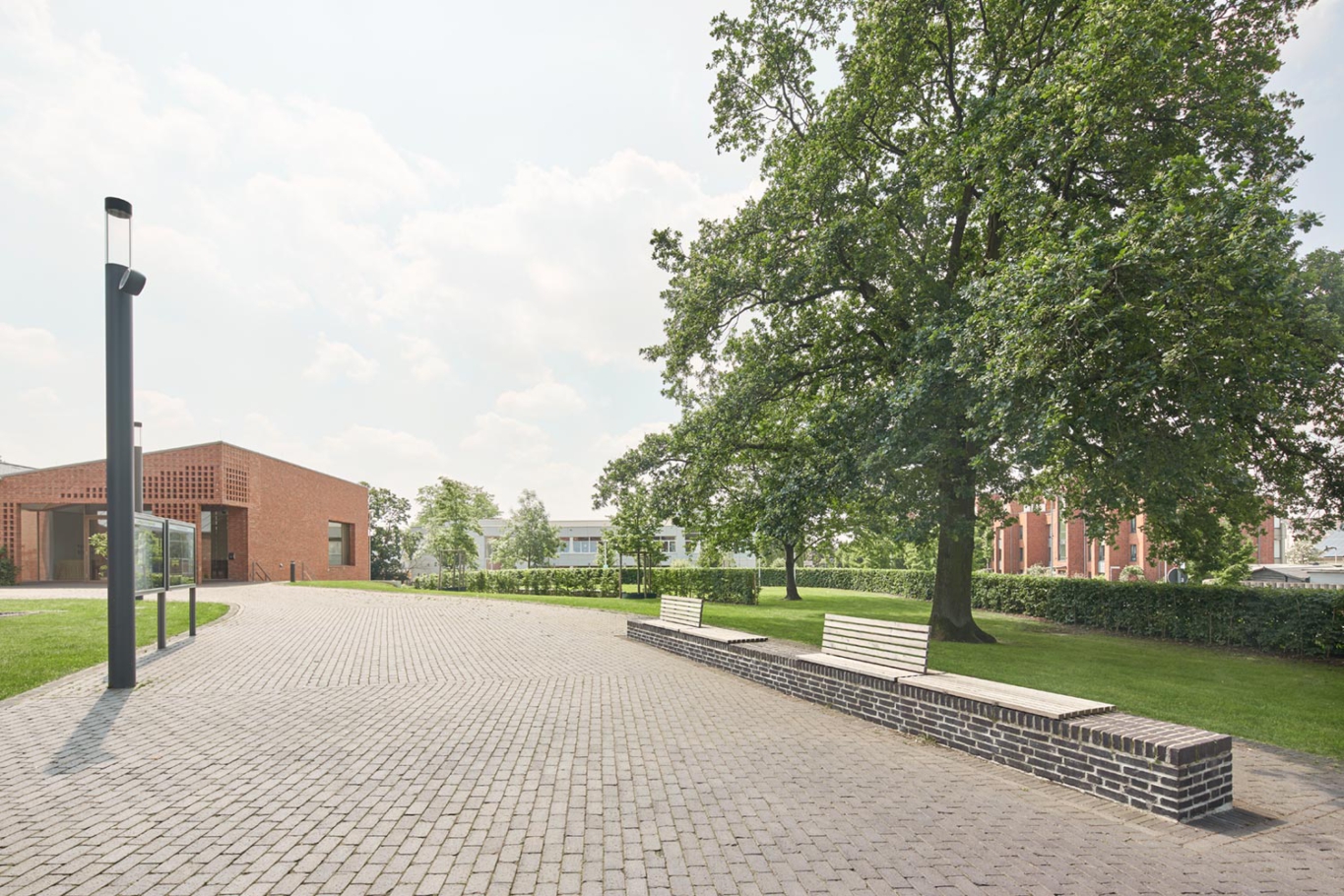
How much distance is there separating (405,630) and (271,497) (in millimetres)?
26985

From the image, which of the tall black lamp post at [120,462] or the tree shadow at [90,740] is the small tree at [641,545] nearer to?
the tall black lamp post at [120,462]

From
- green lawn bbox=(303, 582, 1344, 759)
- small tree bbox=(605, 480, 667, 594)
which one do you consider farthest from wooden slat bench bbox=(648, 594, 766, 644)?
small tree bbox=(605, 480, 667, 594)

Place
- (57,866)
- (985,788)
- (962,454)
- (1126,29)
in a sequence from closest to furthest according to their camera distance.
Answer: (57,866) < (985,788) < (1126,29) < (962,454)

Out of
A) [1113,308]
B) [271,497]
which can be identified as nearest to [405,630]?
[1113,308]

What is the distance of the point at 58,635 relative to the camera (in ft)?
43.5

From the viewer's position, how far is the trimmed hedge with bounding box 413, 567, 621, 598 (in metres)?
32.4

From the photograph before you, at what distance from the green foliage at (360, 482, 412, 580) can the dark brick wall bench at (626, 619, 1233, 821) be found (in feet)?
193

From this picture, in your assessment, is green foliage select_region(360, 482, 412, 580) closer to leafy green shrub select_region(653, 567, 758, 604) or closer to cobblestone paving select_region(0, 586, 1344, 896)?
leafy green shrub select_region(653, 567, 758, 604)

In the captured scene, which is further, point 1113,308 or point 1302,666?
point 1302,666

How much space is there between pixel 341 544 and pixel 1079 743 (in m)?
51.0

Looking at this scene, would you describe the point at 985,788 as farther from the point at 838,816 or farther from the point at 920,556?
the point at 920,556

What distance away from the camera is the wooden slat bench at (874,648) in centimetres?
764

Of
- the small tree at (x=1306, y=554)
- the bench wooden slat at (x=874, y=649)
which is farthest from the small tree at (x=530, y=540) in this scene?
the small tree at (x=1306, y=554)

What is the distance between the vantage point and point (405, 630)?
15906 mm
